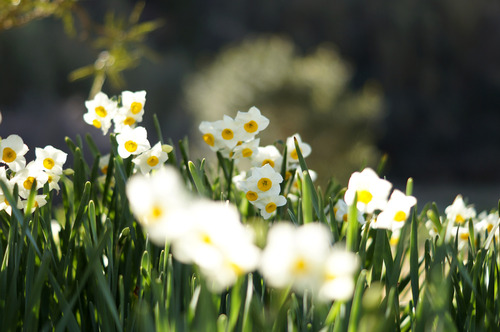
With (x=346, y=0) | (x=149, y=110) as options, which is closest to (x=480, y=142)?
(x=346, y=0)

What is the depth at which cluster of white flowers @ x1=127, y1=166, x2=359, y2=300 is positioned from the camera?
277mm

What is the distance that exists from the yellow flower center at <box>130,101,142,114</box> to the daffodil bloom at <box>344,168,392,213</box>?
14.0 inches

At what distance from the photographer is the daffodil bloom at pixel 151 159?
68 centimetres

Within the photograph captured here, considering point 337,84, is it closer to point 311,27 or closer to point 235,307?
point 311,27

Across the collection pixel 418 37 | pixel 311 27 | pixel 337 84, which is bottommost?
pixel 337 84

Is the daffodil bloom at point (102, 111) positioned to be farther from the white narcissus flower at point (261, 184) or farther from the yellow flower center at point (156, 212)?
the yellow flower center at point (156, 212)

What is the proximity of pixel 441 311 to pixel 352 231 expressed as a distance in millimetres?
107

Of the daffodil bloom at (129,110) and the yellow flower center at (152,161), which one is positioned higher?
the daffodil bloom at (129,110)

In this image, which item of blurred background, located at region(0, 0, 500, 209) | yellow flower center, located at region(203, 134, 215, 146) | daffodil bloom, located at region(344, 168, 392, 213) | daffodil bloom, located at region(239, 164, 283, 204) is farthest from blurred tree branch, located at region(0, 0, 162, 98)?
blurred background, located at region(0, 0, 500, 209)

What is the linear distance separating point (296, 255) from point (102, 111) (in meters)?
0.57

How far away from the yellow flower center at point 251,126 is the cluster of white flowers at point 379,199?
9.3 inches

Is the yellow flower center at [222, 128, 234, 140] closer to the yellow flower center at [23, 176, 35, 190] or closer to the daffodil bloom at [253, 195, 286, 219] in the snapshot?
the daffodil bloom at [253, 195, 286, 219]

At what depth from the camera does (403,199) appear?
1.75 feet

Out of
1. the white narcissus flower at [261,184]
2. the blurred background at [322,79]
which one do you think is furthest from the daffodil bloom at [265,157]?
the blurred background at [322,79]
